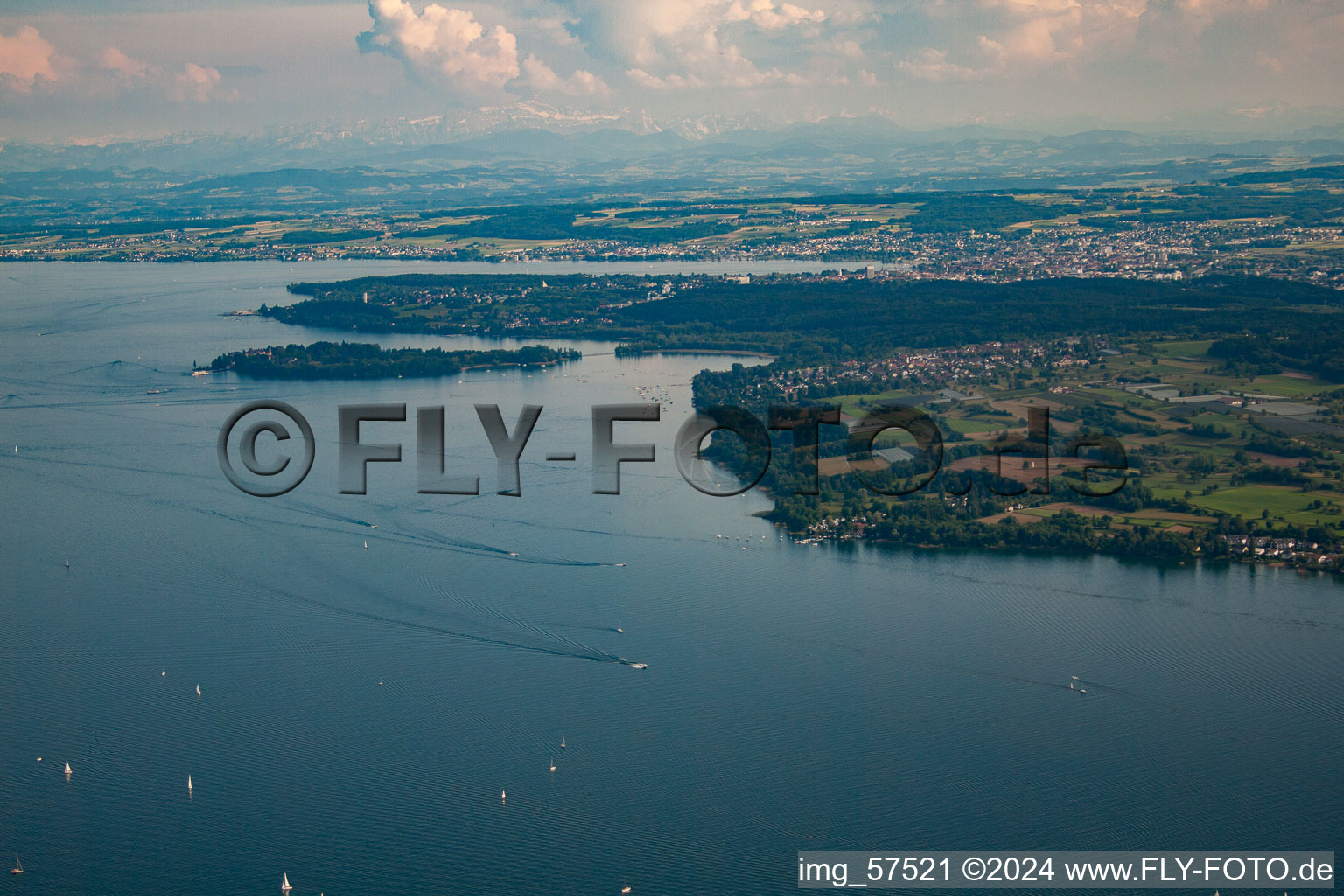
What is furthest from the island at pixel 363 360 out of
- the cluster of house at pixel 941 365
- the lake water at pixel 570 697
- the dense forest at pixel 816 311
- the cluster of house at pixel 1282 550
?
the cluster of house at pixel 1282 550

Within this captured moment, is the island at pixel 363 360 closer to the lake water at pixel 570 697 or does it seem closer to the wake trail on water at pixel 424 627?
the lake water at pixel 570 697

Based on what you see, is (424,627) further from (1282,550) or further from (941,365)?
(941,365)

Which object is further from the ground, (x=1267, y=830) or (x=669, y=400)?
(x=669, y=400)

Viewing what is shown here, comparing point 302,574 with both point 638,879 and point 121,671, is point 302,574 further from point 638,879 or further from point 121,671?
point 638,879

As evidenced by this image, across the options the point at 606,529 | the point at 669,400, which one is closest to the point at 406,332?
the point at 669,400

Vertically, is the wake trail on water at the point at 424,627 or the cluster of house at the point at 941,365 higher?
the cluster of house at the point at 941,365
